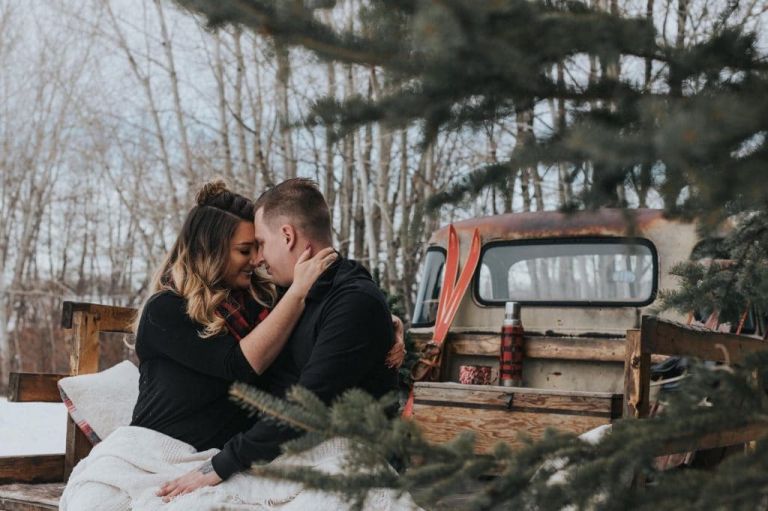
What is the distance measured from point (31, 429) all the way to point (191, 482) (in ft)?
28.1

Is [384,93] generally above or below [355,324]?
above

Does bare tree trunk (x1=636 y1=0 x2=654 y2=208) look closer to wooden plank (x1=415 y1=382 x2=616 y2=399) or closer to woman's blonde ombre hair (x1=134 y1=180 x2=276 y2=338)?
woman's blonde ombre hair (x1=134 y1=180 x2=276 y2=338)

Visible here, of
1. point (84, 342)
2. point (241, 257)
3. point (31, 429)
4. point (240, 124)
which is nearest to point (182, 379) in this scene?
point (241, 257)

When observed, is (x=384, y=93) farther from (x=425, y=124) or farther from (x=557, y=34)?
(x=557, y=34)

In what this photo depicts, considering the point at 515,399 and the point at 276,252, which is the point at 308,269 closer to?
the point at 276,252

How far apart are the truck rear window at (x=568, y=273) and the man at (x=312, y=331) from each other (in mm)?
3616

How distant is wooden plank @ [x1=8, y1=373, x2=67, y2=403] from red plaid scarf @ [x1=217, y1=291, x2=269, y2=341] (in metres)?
1.53

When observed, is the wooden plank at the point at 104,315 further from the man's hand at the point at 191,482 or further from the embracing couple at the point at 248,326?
the man's hand at the point at 191,482


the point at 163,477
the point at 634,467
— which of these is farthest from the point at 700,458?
the point at 634,467

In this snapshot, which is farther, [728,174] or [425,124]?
[425,124]

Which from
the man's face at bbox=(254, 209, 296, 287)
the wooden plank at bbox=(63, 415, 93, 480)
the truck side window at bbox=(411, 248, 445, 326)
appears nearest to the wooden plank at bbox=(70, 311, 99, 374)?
the wooden plank at bbox=(63, 415, 93, 480)

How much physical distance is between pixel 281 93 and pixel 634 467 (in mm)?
13756

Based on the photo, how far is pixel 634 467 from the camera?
4.89 ft

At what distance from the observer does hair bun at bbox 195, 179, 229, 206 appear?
11.7 feet
